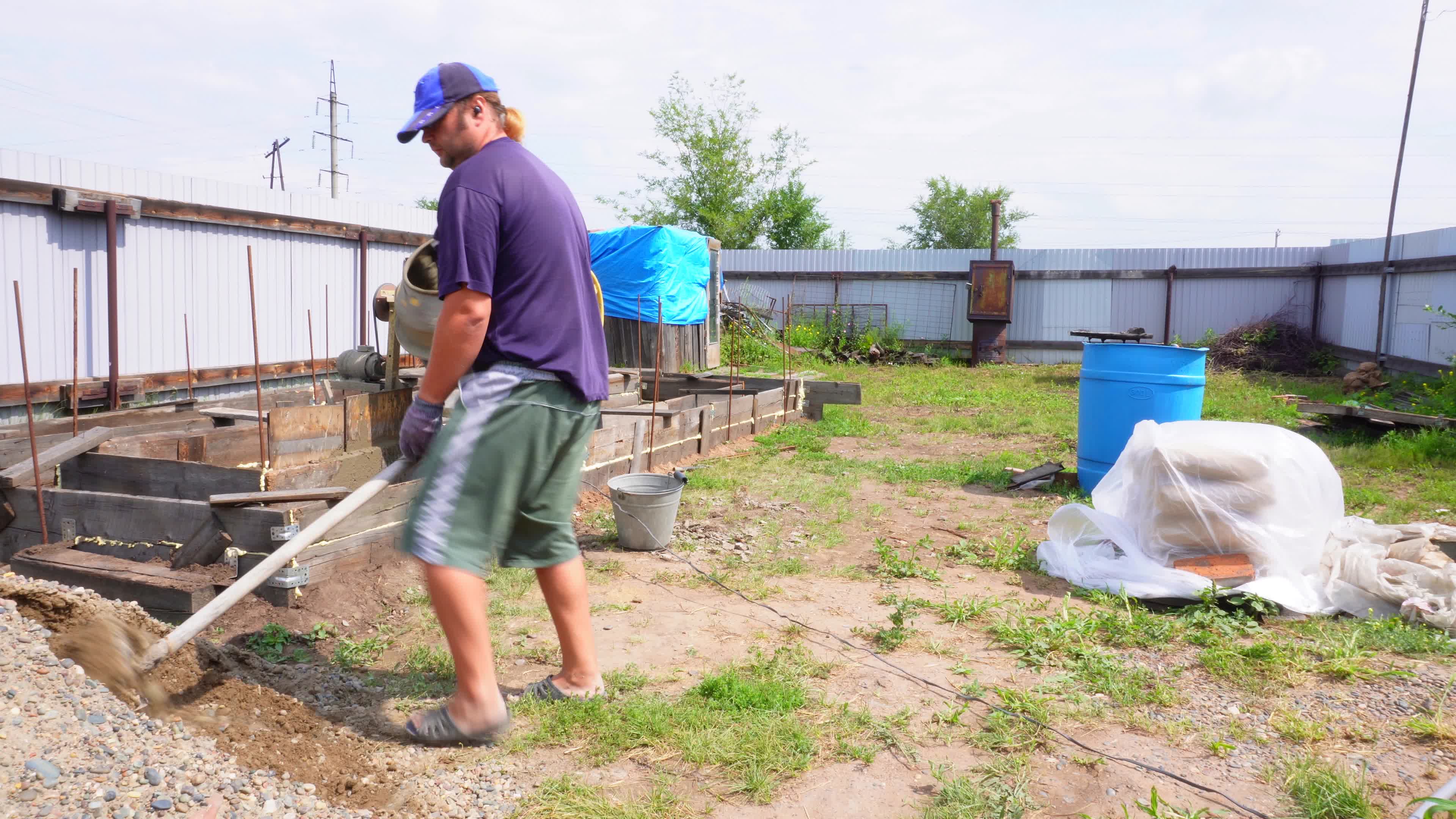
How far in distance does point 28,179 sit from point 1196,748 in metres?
8.85

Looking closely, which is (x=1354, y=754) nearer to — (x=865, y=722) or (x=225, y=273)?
(x=865, y=722)

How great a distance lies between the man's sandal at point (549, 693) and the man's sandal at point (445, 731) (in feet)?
0.85

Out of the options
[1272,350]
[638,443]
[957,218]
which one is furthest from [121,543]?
[957,218]

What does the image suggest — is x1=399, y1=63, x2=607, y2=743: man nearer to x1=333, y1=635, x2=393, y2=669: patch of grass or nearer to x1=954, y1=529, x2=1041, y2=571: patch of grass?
x1=333, y1=635, x2=393, y2=669: patch of grass

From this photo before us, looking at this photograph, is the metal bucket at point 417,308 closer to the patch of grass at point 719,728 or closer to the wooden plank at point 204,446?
the patch of grass at point 719,728

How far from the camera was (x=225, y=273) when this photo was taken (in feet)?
31.1

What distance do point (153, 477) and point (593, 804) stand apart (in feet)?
11.2

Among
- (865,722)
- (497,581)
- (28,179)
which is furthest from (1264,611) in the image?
(28,179)

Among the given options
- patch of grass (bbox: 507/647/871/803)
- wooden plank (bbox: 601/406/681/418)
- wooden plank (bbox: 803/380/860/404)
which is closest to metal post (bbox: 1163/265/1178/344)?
wooden plank (bbox: 803/380/860/404)

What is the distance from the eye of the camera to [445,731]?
2693 mm

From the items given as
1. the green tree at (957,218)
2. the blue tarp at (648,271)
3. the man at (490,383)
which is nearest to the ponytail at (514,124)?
the man at (490,383)

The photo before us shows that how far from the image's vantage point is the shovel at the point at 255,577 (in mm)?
2670

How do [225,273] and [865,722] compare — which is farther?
[225,273]

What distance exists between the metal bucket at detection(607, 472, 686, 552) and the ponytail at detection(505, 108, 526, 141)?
92.8 inches
